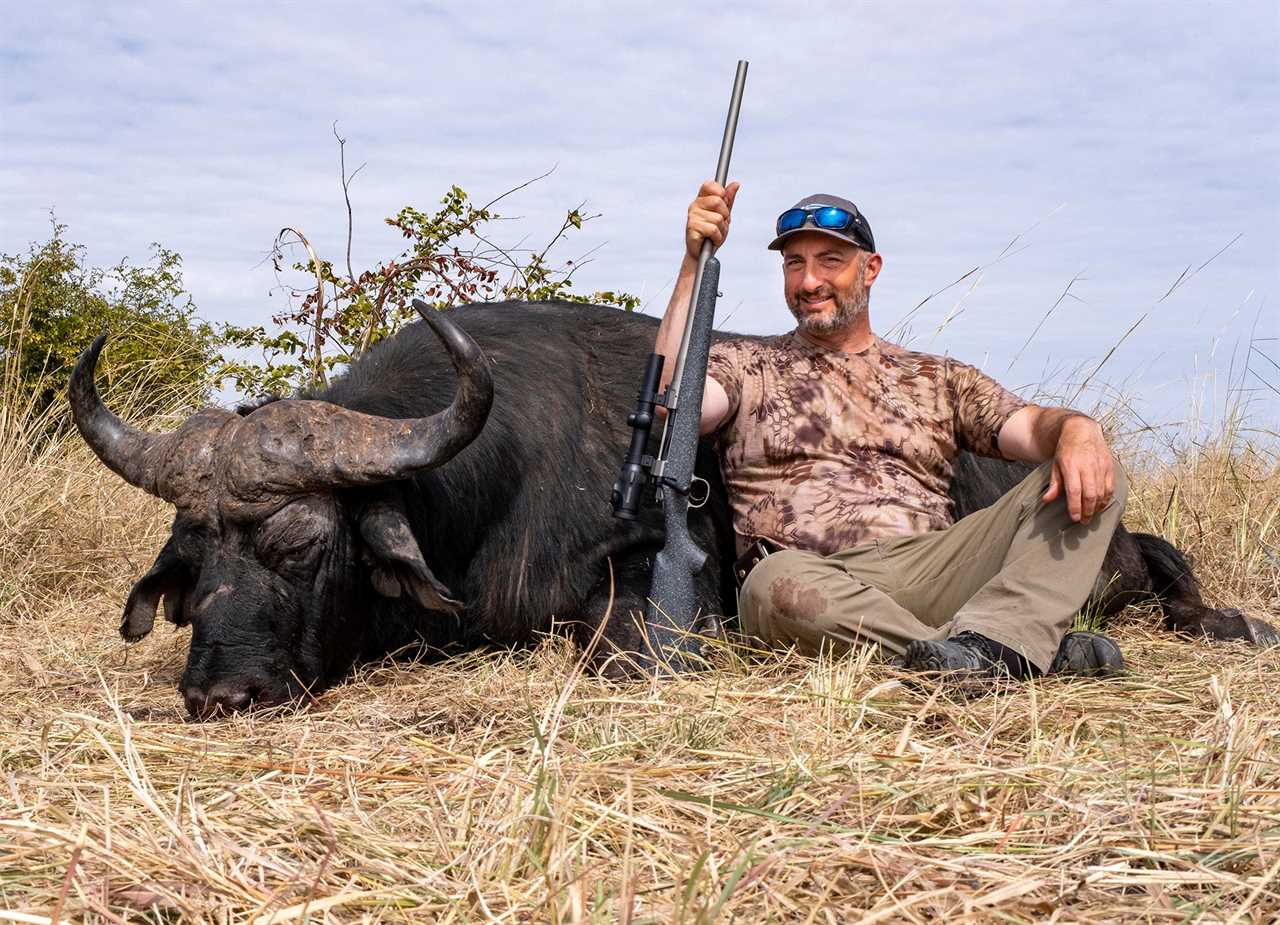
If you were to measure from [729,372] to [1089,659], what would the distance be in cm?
165

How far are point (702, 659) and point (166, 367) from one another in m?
6.33

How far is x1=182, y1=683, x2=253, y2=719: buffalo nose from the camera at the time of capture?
3.67m

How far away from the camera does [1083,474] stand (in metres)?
3.84

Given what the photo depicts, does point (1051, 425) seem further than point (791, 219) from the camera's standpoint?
No

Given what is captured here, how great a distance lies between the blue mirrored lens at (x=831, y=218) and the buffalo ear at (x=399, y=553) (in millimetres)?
1896

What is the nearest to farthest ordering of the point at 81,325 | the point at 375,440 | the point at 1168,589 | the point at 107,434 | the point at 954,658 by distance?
1. the point at 954,658
2. the point at 375,440
3. the point at 107,434
4. the point at 1168,589
5. the point at 81,325

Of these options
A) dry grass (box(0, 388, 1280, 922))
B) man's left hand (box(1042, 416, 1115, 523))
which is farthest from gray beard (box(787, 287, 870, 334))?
dry grass (box(0, 388, 1280, 922))

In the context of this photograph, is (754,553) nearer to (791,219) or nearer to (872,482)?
(872,482)

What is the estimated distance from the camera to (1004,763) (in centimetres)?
274

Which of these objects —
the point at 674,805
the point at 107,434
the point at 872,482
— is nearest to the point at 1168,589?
the point at 872,482

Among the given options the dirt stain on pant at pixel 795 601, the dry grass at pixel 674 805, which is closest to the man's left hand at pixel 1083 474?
the dry grass at pixel 674 805

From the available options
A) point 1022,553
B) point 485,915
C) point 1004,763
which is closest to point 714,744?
point 1004,763

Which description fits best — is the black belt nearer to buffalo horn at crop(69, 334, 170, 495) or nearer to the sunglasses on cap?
the sunglasses on cap

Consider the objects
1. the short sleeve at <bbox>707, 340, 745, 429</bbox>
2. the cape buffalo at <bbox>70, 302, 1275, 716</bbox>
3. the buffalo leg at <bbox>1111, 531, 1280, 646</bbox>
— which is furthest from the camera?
the buffalo leg at <bbox>1111, 531, 1280, 646</bbox>
